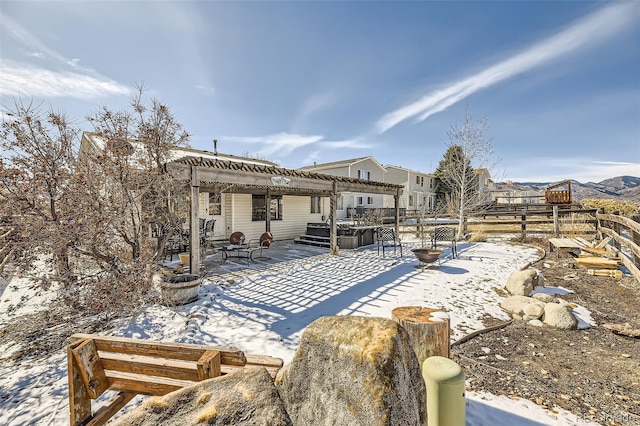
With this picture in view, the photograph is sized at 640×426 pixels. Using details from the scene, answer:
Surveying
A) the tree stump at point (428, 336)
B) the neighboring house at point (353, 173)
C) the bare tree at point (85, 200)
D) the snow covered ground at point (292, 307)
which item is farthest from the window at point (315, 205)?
the tree stump at point (428, 336)

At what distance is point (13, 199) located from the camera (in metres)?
4.07

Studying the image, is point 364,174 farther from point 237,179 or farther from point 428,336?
point 428,336

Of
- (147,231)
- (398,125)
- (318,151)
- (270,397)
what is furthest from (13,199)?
(318,151)

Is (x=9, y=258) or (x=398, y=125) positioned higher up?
(x=398, y=125)

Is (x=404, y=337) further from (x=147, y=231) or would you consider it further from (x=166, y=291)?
(x=147, y=231)

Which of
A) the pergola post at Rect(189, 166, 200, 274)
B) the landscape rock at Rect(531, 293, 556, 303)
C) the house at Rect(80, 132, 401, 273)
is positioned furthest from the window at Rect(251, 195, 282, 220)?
the landscape rock at Rect(531, 293, 556, 303)

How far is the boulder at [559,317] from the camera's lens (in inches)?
164

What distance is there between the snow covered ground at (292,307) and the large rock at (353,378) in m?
1.61

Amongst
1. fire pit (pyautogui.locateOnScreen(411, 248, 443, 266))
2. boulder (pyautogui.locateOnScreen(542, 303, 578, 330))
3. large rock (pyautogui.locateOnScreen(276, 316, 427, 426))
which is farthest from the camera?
fire pit (pyautogui.locateOnScreen(411, 248, 443, 266))

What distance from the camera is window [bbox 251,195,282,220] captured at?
13023 millimetres

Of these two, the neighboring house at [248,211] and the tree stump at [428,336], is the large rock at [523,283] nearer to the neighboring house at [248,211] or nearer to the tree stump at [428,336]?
the tree stump at [428,336]

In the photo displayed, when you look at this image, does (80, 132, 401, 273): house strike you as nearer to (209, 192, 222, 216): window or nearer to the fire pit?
(209, 192, 222, 216): window

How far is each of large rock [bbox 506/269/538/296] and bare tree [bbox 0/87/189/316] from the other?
731 centimetres

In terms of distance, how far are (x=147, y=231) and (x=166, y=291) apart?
1328 millimetres
